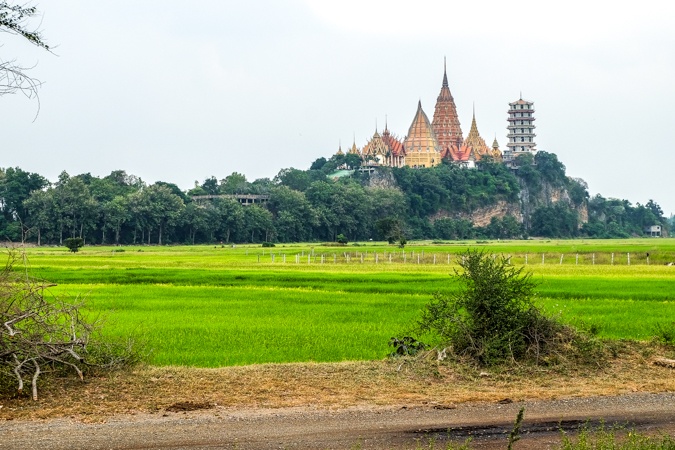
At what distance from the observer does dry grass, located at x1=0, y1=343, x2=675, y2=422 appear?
11.1 meters

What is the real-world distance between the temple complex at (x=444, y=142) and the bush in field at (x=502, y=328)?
149m

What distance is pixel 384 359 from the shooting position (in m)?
14.3

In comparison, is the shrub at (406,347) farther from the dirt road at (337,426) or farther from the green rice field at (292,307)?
the dirt road at (337,426)

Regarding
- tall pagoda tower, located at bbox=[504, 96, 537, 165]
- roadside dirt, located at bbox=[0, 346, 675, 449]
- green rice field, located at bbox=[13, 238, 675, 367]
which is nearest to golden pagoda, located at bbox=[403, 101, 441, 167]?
tall pagoda tower, located at bbox=[504, 96, 537, 165]

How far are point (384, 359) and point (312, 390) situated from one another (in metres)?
2.60

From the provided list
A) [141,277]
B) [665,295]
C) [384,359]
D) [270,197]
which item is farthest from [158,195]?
[384,359]

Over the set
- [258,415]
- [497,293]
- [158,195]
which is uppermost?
[158,195]

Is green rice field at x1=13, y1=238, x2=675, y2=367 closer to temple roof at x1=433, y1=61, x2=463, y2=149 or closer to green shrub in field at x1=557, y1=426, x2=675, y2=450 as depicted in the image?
green shrub in field at x1=557, y1=426, x2=675, y2=450

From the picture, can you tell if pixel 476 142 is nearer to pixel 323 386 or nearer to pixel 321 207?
pixel 321 207

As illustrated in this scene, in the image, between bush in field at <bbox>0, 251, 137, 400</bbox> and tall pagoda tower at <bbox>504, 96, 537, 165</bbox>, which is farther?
tall pagoda tower at <bbox>504, 96, 537, 165</bbox>

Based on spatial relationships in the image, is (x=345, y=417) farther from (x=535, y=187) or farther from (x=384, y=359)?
(x=535, y=187)

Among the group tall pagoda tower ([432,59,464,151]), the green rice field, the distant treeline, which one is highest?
tall pagoda tower ([432,59,464,151])

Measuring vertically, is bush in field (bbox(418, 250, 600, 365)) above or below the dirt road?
above

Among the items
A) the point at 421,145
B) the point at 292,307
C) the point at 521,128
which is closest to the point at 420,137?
the point at 421,145
